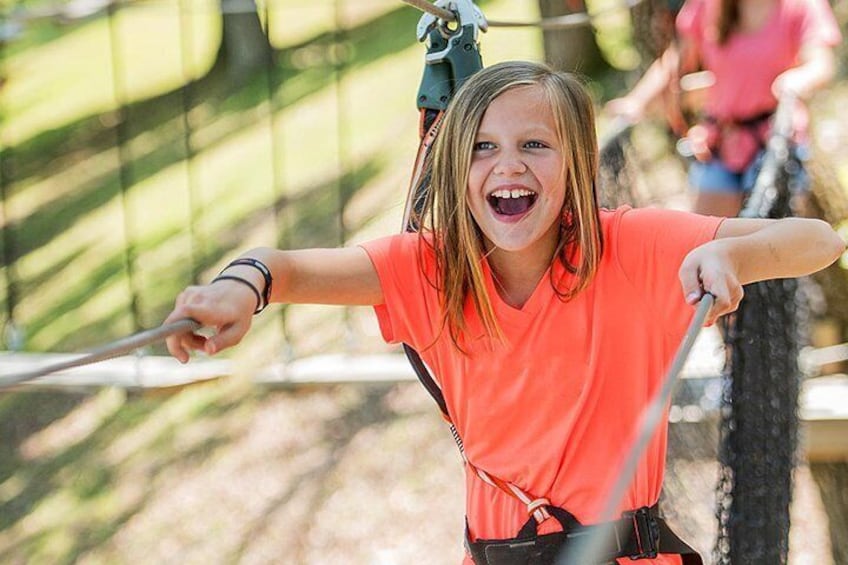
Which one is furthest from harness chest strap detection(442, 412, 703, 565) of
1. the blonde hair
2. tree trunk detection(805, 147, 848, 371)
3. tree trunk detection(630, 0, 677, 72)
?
tree trunk detection(630, 0, 677, 72)

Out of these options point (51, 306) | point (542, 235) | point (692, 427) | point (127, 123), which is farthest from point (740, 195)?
point (127, 123)

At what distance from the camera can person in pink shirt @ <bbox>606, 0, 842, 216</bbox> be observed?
3.75 m

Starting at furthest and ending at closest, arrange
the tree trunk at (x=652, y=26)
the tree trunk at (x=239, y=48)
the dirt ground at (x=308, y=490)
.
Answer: the tree trunk at (x=239, y=48) < the tree trunk at (x=652, y=26) < the dirt ground at (x=308, y=490)

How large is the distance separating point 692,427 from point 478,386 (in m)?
2.19

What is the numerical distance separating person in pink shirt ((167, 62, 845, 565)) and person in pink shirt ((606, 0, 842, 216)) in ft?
6.23

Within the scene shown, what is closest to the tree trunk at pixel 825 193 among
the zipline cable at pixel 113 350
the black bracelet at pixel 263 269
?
the black bracelet at pixel 263 269

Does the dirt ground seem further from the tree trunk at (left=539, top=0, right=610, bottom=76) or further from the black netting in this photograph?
the tree trunk at (left=539, top=0, right=610, bottom=76)

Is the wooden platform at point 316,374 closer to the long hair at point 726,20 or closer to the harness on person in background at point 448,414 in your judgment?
the long hair at point 726,20

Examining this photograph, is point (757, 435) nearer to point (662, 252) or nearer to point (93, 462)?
point (662, 252)

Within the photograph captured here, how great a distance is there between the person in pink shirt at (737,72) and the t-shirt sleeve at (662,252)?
6.27ft

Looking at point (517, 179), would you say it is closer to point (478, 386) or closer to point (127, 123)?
point (478, 386)

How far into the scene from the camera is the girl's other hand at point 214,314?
1.35 metres

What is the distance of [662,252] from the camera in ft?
5.65

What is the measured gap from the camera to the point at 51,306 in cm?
563
